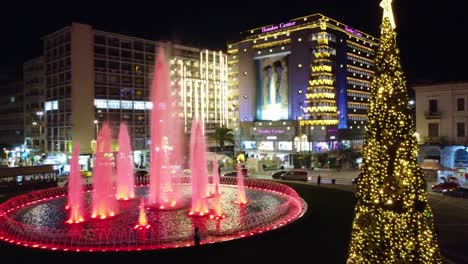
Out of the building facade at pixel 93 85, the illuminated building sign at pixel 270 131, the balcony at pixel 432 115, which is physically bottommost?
the illuminated building sign at pixel 270 131

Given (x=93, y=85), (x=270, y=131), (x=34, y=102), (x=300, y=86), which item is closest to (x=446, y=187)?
(x=300, y=86)

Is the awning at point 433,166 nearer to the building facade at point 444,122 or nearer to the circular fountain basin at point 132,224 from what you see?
the building facade at point 444,122

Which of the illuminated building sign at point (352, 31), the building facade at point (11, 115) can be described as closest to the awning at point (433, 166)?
the illuminated building sign at point (352, 31)

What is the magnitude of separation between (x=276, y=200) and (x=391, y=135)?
17.6m

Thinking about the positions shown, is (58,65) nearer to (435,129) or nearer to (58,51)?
(58,51)

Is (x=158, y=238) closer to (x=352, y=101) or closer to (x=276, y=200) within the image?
(x=276, y=200)

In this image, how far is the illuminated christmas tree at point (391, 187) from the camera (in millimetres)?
8805

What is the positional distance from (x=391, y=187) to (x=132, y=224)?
14.4 meters

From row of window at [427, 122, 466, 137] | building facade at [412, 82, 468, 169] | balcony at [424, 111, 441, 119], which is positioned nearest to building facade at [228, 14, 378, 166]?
building facade at [412, 82, 468, 169]

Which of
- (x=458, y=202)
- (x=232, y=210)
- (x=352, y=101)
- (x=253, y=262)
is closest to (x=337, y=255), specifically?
(x=253, y=262)

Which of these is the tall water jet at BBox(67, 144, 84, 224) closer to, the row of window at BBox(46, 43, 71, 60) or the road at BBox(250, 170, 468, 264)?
the road at BBox(250, 170, 468, 264)

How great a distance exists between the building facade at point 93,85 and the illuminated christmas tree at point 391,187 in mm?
60149

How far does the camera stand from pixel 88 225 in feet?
64.7

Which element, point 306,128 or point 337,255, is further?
point 306,128
